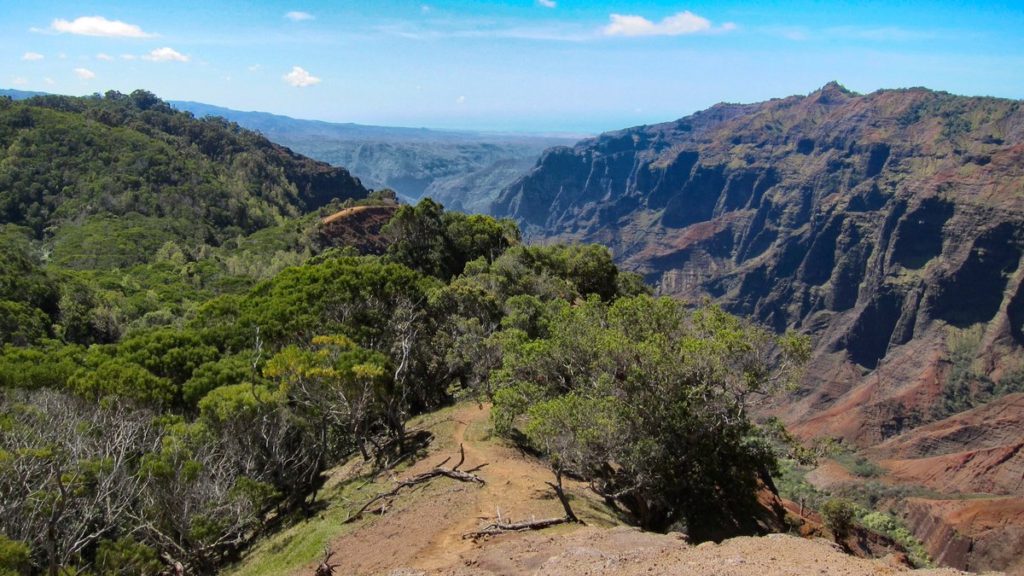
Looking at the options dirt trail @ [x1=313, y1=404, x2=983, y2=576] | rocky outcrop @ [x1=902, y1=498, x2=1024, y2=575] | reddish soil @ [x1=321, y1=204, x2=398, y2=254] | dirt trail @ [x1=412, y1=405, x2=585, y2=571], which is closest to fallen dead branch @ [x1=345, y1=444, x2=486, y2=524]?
dirt trail @ [x1=313, y1=404, x2=983, y2=576]

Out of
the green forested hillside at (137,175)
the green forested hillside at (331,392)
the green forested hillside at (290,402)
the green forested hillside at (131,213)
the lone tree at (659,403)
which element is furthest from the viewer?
the green forested hillside at (137,175)

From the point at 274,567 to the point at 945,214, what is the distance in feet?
502

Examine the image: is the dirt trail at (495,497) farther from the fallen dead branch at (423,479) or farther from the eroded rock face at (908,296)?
the eroded rock face at (908,296)

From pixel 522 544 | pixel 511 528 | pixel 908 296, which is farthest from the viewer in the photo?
pixel 908 296

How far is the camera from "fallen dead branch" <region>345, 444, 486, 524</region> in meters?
22.8

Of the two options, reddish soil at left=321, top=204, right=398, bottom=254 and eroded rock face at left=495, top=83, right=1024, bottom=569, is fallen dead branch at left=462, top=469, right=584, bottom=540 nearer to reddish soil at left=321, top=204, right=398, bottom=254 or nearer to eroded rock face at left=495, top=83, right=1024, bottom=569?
eroded rock face at left=495, top=83, right=1024, bottom=569

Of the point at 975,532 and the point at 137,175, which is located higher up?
the point at 137,175

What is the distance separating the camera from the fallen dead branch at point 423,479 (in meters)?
22.8

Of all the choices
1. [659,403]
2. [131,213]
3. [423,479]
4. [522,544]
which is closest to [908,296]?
[659,403]

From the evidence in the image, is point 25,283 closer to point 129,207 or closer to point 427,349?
point 427,349

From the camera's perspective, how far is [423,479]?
79.3 ft

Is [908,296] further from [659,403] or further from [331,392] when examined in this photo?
[331,392]

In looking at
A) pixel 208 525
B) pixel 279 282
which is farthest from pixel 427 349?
pixel 208 525

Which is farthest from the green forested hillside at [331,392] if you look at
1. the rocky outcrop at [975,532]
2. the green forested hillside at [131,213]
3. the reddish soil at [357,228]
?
the rocky outcrop at [975,532]
